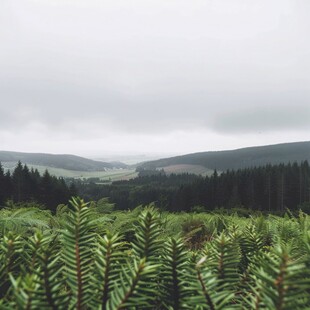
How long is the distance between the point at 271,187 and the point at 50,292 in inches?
4118

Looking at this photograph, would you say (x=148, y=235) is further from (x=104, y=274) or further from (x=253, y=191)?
(x=253, y=191)

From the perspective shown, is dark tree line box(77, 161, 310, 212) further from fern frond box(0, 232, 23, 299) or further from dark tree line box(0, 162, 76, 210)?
fern frond box(0, 232, 23, 299)

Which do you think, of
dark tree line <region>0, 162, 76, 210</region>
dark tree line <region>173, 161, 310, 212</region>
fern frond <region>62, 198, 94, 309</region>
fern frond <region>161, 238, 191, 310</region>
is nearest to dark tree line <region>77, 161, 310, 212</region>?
dark tree line <region>173, 161, 310, 212</region>

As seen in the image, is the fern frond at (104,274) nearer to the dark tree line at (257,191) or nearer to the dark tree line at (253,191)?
the dark tree line at (253,191)

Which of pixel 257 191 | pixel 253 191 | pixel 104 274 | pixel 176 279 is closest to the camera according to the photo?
pixel 104 274

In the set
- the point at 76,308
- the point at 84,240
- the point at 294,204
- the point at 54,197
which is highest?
the point at 84,240

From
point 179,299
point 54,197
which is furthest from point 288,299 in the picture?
point 54,197

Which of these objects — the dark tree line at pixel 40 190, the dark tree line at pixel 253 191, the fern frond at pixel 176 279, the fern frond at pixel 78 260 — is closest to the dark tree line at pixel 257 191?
the dark tree line at pixel 253 191

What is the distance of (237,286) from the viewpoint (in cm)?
138

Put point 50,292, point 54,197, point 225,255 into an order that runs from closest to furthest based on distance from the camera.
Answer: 1. point 50,292
2. point 225,255
3. point 54,197

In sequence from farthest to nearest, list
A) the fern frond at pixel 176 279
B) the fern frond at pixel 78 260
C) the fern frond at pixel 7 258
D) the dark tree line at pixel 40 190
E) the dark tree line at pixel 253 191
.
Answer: the dark tree line at pixel 253 191
the dark tree line at pixel 40 190
the fern frond at pixel 7 258
the fern frond at pixel 176 279
the fern frond at pixel 78 260

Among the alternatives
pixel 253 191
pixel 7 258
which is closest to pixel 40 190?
pixel 253 191

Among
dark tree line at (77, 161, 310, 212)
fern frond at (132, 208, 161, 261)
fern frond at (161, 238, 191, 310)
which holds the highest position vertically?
fern frond at (132, 208, 161, 261)

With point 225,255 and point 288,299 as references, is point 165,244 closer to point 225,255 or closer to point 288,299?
point 225,255
